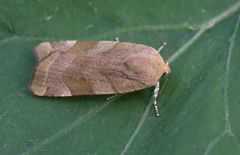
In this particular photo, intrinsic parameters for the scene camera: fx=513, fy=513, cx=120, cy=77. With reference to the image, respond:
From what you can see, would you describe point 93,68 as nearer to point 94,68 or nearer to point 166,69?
point 94,68

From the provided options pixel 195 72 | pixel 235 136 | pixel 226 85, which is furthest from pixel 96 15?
pixel 235 136

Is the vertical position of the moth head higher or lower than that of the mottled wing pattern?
higher

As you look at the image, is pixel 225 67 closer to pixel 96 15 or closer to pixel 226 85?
pixel 226 85

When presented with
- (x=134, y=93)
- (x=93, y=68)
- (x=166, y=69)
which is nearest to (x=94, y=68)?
(x=93, y=68)

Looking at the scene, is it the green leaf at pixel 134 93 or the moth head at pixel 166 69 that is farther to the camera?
the moth head at pixel 166 69

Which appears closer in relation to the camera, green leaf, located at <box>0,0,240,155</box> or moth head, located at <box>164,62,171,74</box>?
green leaf, located at <box>0,0,240,155</box>
